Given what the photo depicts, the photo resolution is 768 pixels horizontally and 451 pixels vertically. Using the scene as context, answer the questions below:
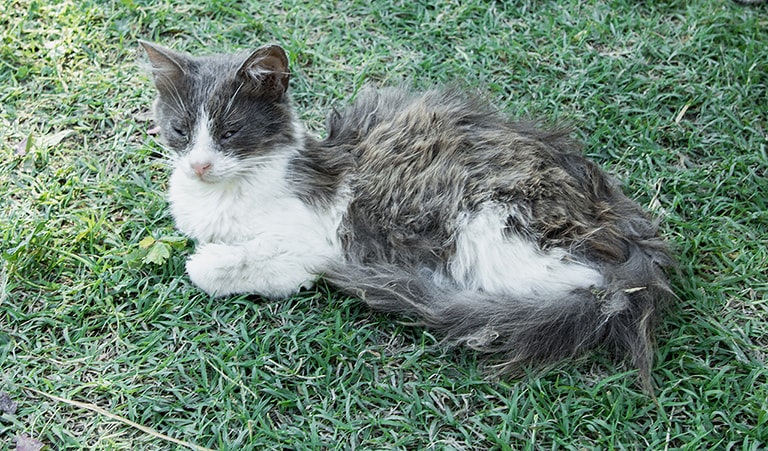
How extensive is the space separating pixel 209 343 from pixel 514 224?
51.8 inches

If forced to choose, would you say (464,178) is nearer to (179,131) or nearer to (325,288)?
(325,288)

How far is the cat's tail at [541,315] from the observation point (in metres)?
2.83

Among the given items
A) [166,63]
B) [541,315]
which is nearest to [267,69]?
[166,63]

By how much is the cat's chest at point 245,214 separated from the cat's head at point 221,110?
12 cm

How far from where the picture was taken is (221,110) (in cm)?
301

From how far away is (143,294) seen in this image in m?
3.16

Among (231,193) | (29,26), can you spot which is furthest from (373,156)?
(29,26)

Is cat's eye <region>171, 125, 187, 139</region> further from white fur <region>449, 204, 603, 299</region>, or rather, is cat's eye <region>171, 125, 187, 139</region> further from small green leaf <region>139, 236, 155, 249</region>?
white fur <region>449, 204, 603, 299</region>

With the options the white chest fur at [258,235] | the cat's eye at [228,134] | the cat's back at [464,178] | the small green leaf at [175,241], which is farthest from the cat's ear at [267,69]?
the small green leaf at [175,241]

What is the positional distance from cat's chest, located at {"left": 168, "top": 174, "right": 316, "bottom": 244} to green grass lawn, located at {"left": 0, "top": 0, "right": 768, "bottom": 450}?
213mm

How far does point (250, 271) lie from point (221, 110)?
0.66m

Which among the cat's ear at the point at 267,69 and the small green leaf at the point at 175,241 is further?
the small green leaf at the point at 175,241

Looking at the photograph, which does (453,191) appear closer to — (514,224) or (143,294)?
(514,224)

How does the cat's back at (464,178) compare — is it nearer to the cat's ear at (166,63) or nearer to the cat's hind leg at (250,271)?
the cat's hind leg at (250,271)
